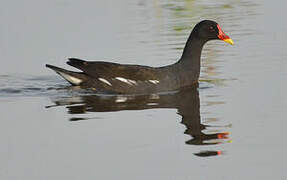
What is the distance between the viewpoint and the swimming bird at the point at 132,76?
10.3 m

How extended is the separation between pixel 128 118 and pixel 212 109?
105 centimetres

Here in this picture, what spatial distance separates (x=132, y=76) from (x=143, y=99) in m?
0.64

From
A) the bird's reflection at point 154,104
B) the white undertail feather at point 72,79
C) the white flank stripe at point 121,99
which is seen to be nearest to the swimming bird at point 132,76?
the white undertail feather at point 72,79

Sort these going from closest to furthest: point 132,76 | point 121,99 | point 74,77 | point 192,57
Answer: point 121,99 → point 132,76 → point 74,77 → point 192,57

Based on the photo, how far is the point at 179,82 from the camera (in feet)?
34.5

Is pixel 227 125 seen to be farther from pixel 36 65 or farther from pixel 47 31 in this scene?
pixel 47 31

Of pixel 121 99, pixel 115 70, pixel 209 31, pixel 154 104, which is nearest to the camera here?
pixel 154 104

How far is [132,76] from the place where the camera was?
1033 centimetres

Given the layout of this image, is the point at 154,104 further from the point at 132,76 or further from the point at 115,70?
the point at 115,70

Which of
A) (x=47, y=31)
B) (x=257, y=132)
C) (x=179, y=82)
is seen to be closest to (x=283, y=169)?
(x=257, y=132)

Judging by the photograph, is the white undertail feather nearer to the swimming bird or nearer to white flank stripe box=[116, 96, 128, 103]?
the swimming bird

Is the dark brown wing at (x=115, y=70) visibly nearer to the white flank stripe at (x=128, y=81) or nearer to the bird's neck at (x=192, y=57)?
the white flank stripe at (x=128, y=81)

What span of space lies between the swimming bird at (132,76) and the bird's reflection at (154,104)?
196 millimetres

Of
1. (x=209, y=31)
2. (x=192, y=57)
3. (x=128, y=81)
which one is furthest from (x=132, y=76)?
(x=209, y=31)
